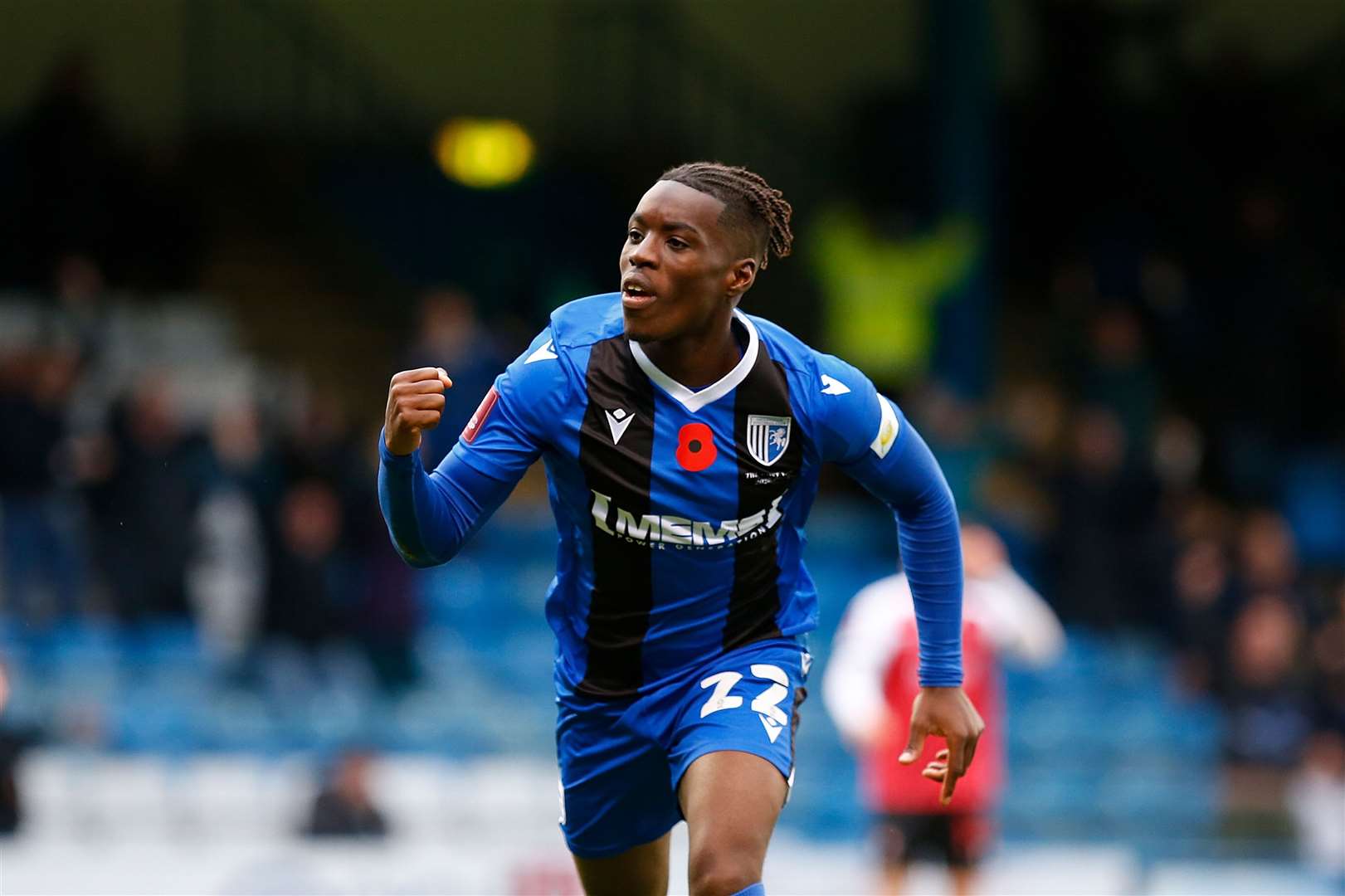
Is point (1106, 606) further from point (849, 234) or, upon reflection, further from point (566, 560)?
point (566, 560)

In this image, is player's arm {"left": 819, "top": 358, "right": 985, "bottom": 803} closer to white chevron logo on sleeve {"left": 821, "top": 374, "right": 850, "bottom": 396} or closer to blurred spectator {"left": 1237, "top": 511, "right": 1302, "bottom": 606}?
white chevron logo on sleeve {"left": 821, "top": 374, "right": 850, "bottom": 396}

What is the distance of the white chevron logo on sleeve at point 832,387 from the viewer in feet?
14.3

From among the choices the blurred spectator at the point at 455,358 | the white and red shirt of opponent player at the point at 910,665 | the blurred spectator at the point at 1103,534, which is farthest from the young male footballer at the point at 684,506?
the blurred spectator at the point at 1103,534

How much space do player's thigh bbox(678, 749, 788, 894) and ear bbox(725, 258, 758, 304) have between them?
3.18 ft

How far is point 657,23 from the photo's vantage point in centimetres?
1427

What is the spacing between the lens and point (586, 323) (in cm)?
443

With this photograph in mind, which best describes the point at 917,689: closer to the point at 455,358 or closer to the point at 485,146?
the point at 455,358

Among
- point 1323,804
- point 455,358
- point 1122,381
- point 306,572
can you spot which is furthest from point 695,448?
point 1122,381

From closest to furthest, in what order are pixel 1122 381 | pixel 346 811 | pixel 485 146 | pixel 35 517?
pixel 346 811, pixel 35 517, pixel 1122 381, pixel 485 146

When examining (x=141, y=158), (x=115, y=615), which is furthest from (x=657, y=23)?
(x=115, y=615)

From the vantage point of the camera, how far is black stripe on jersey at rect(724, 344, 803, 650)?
4320 mm

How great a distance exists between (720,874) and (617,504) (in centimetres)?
83

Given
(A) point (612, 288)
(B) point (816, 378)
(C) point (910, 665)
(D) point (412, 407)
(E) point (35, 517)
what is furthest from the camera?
(A) point (612, 288)

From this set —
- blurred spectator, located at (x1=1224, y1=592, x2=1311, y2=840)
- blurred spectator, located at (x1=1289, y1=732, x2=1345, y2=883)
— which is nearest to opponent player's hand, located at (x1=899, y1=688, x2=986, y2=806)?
blurred spectator, located at (x1=1289, y1=732, x2=1345, y2=883)
